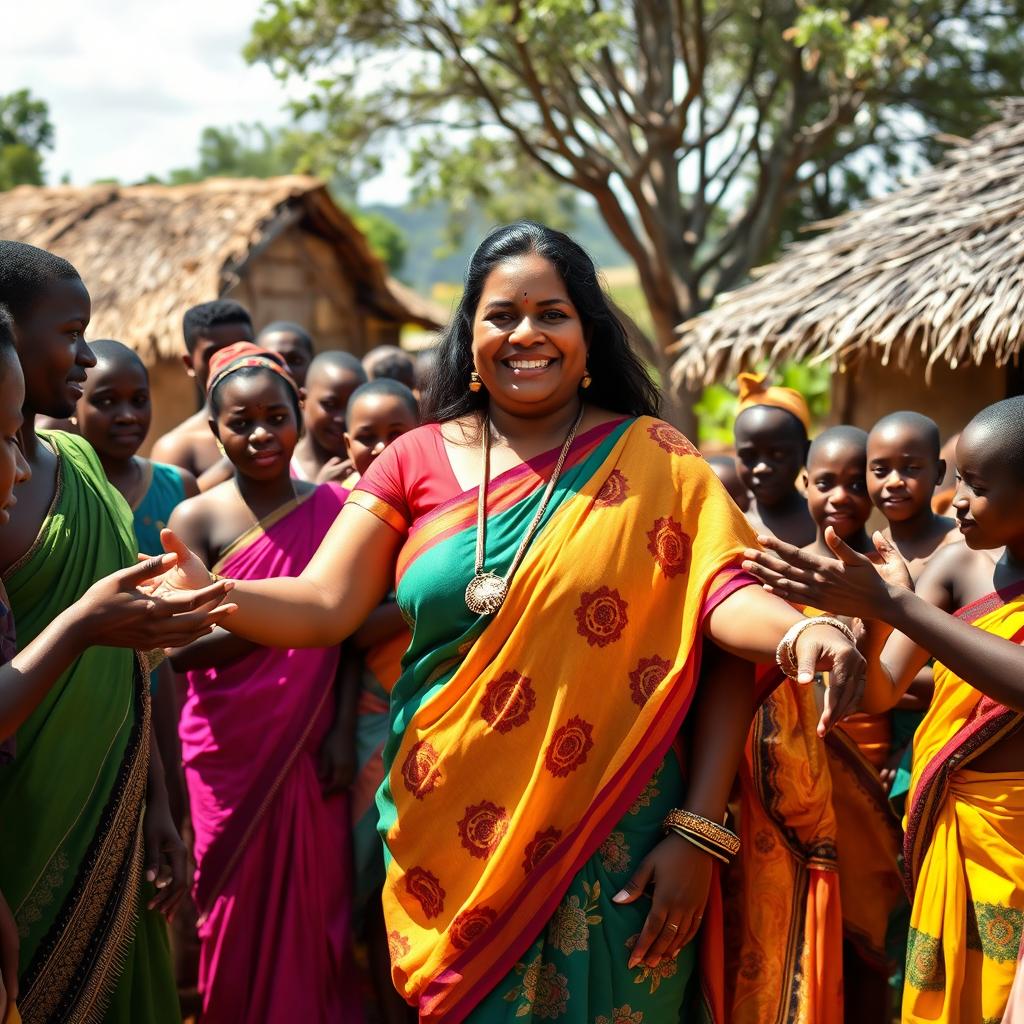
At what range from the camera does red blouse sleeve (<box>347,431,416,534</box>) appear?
2.82 m

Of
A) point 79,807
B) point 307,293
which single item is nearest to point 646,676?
point 79,807

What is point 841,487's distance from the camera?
443 cm

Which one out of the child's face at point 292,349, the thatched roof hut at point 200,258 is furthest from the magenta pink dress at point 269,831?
the thatched roof hut at point 200,258

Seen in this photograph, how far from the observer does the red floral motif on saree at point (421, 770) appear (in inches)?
105

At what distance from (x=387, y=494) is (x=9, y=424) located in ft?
2.74

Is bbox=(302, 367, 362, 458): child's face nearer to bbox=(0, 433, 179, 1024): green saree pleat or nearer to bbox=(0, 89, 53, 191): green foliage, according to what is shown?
bbox=(0, 433, 179, 1024): green saree pleat

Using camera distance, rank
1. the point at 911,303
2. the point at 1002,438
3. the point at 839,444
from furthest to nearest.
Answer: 1. the point at 911,303
2. the point at 839,444
3. the point at 1002,438

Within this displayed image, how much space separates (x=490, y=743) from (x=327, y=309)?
12.7 metres

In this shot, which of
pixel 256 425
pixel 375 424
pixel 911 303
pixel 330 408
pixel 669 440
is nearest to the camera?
pixel 669 440

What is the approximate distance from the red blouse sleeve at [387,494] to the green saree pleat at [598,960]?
2.67 feet

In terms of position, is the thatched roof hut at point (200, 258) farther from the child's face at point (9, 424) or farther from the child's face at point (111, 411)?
the child's face at point (9, 424)

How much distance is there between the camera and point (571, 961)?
2574 mm

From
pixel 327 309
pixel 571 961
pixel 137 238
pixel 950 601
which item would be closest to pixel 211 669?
pixel 571 961

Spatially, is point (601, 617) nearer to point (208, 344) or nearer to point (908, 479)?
point (908, 479)
